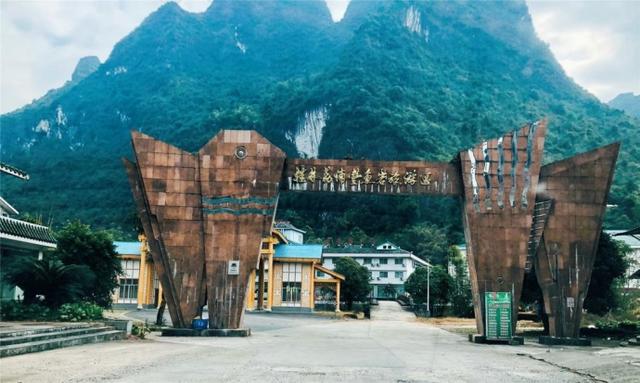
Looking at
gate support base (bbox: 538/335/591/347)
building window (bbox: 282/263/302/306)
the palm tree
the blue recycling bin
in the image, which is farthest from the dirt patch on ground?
the palm tree

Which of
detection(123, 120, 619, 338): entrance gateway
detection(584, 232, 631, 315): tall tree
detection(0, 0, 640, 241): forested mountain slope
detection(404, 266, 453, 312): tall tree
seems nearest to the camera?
detection(123, 120, 619, 338): entrance gateway

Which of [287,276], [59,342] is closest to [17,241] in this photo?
[59,342]

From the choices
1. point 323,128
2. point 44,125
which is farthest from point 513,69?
point 44,125

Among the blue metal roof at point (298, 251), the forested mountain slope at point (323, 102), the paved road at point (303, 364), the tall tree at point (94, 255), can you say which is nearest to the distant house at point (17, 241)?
the tall tree at point (94, 255)

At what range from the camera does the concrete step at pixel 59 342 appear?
12.2 meters

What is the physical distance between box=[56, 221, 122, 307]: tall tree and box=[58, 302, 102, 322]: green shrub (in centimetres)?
420

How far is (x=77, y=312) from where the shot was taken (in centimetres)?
→ 2002

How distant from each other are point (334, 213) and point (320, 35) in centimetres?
10653

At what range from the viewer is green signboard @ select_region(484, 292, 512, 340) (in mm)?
19781

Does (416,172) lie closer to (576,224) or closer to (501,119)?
(576,224)

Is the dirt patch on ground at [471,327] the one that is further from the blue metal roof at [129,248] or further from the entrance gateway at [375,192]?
the blue metal roof at [129,248]

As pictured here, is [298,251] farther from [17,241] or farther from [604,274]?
[17,241]

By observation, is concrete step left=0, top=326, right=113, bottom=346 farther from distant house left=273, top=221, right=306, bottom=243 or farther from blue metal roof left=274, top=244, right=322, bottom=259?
distant house left=273, top=221, right=306, bottom=243

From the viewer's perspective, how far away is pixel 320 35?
18725 centimetres
